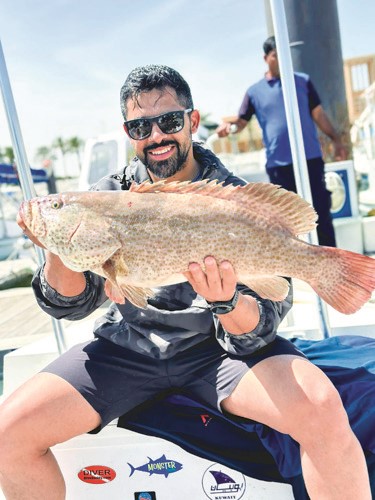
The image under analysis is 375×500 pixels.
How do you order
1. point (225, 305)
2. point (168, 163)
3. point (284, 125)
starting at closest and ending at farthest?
point (225, 305) < point (168, 163) < point (284, 125)

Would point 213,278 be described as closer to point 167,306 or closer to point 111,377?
point 167,306

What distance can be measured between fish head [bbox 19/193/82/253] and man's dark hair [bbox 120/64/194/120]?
2.33ft

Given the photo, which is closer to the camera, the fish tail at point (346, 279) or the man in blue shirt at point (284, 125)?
the fish tail at point (346, 279)

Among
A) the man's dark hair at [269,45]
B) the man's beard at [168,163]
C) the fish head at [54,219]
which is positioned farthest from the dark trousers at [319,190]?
the fish head at [54,219]

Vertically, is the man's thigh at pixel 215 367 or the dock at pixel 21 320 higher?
the man's thigh at pixel 215 367

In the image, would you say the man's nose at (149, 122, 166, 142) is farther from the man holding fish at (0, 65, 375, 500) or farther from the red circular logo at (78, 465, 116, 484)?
the red circular logo at (78, 465, 116, 484)

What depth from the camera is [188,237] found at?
1807 millimetres

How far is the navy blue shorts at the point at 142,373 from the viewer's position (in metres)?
2.16

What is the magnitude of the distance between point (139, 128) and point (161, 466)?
1537 millimetres

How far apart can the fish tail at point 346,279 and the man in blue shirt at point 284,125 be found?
136 inches

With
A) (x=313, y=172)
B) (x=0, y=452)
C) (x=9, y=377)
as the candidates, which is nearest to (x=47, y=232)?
(x=0, y=452)

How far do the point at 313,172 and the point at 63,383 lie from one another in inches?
155

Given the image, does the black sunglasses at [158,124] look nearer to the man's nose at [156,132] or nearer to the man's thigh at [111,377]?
the man's nose at [156,132]

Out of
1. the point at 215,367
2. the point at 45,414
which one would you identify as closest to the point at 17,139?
the point at 45,414
